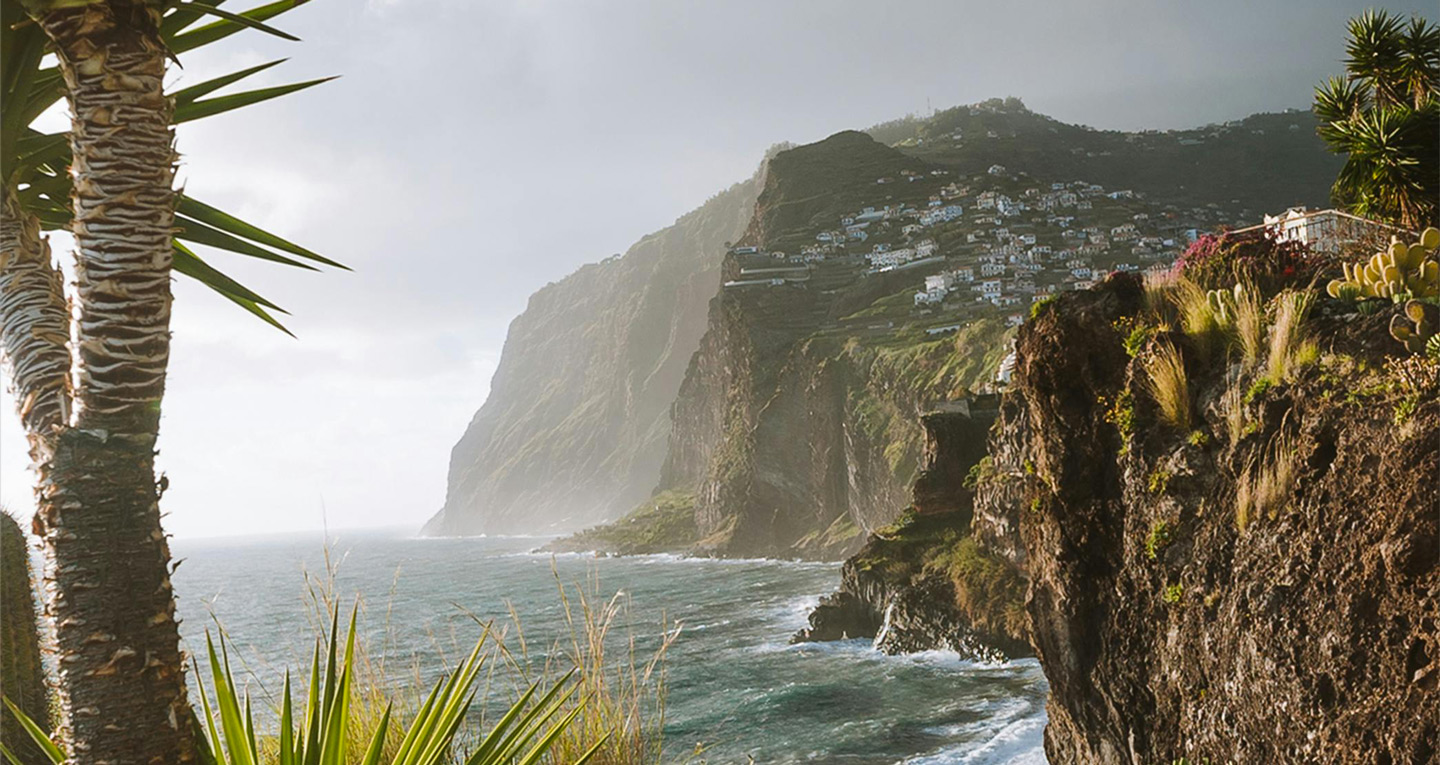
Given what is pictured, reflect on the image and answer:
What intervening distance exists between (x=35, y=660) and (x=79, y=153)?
120 inches

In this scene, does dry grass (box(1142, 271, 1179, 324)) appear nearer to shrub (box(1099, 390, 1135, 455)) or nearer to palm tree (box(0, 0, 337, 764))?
shrub (box(1099, 390, 1135, 455))

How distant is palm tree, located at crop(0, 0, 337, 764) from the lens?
185cm

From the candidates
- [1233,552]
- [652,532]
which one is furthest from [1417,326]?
[652,532]

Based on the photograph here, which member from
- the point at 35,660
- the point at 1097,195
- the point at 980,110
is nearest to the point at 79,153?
the point at 35,660

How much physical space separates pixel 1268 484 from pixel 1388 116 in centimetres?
583

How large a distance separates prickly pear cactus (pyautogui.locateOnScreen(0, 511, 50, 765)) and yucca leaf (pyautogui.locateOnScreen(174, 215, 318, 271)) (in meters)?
2.09

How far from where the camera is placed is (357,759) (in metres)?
3.06

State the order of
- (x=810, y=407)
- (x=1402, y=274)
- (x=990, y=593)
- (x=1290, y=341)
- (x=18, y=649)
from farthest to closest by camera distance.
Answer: (x=810, y=407)
(x=990, y=593)
(x=1402, y=274)
(x=1290, y=341)
(x=18, y=649)

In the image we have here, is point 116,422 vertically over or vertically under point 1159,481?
over

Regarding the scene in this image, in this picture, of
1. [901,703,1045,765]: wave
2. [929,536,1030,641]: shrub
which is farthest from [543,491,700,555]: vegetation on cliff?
[901,703,1045,765]: wave

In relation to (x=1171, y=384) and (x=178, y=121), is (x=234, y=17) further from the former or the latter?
(x=1171, y=384)

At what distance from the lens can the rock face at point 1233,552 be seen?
5199 mm

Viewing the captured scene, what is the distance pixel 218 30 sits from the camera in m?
2.54

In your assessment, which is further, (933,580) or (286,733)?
(933,580)
